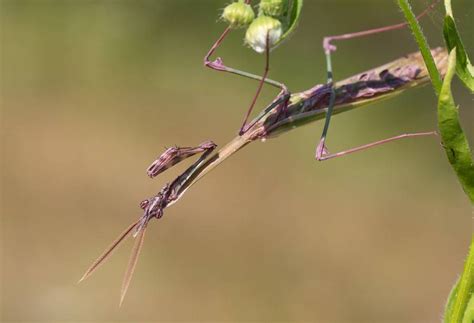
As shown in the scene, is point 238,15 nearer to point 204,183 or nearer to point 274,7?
point 274,7

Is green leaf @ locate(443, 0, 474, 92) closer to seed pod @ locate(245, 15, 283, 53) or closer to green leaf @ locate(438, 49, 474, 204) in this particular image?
green leaf @ locate(438, 49, 474, 204)

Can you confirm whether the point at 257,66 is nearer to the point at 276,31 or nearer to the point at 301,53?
the point at 301,53

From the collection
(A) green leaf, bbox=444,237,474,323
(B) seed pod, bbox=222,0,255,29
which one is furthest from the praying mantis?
(A) green leaf, bbox=444,237,474,323

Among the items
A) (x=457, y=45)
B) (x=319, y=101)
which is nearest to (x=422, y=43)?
(x=457, y=45)

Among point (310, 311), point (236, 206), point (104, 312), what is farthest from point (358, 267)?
point (104, 312)

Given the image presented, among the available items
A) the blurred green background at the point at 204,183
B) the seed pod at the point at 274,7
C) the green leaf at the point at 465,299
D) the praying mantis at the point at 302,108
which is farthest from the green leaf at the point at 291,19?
the blurred green background at the point at 204,183

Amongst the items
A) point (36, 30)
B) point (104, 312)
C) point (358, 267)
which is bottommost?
point (358, 267)

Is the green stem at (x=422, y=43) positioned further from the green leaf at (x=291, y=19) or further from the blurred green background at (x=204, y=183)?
the blurred green background at (x=204, y=183)

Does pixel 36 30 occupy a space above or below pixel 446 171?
above
